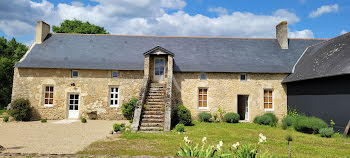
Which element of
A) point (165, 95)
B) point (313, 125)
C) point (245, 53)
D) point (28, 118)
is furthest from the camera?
point (245, 53)

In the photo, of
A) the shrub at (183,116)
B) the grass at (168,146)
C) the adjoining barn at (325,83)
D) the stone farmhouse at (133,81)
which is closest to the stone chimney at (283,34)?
the stone farmhouse at (133,81)

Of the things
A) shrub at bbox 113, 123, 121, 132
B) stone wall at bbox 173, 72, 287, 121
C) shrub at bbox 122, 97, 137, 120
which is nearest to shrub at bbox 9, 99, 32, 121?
shrub at bbox 122, 97, 137, 120

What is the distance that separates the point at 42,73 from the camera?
13531mm

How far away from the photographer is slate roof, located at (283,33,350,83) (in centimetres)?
1005

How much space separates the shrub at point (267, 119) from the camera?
12758mm

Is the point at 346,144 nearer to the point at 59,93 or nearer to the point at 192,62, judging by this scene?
the point at 192,62

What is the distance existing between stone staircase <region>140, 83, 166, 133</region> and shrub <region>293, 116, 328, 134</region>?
6668 millimetres

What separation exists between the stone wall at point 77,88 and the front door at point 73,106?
24 cm

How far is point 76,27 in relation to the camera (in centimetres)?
2688

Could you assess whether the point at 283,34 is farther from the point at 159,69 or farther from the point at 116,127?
the point at 116,127

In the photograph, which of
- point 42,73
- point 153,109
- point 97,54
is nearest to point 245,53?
point 153,109

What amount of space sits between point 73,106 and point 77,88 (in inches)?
45.5

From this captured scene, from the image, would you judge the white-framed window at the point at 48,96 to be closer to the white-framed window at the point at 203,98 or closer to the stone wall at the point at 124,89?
the stone wall at the point at 124,89

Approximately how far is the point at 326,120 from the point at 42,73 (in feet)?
52.4
